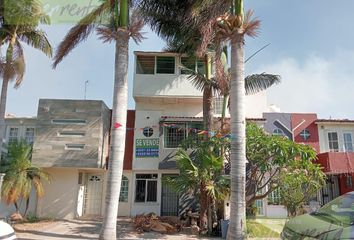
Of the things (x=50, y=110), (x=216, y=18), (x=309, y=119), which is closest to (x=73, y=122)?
(x=50, y=110)

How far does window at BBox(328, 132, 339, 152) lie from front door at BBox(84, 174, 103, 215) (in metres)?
15.1

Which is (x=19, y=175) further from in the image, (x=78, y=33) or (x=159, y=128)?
(x=159, y=128)

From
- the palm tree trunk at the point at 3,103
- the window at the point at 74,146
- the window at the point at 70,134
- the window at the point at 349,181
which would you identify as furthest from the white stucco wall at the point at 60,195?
the window at the point at 349,181

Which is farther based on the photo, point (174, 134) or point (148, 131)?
point (148, 131)

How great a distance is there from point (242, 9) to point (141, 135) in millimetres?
11396

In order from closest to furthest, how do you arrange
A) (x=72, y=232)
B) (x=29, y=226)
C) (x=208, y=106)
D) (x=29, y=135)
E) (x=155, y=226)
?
(x=72, y=232) < (x=155, y=226) < (x=29, y=226) < (x=208, y=106) < (x=29, y=135)

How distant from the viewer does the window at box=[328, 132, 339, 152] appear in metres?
21.7

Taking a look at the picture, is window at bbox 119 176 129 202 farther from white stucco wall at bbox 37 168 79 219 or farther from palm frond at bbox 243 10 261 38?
palm frond at bbox 243 10 261 38

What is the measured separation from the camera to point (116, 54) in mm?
11250

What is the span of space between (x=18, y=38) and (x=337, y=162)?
62.6 ft

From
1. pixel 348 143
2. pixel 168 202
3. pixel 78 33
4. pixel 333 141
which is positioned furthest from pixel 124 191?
pixel 348 143

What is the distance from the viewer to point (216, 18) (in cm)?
1015

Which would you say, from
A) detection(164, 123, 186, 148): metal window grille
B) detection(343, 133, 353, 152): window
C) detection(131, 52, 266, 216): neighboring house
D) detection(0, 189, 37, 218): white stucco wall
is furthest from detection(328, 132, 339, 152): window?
detection(0, 189, 37, 218): white stucco wall

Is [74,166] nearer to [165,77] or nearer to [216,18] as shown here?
[165,77]
